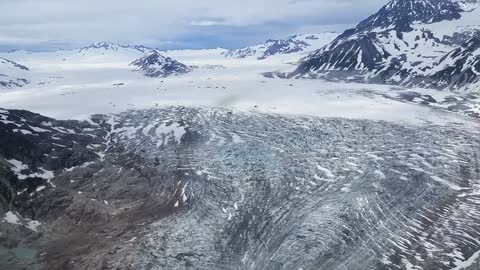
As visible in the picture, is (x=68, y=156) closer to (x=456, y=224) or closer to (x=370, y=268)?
(x=370, y=268)

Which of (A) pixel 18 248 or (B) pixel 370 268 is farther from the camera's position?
(A) pixel 18 248

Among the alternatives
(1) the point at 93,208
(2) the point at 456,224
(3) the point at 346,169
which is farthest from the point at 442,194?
(1) the point at 93,208

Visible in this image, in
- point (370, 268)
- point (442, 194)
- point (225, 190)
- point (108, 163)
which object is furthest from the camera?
point (108, 163)

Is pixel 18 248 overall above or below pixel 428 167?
below

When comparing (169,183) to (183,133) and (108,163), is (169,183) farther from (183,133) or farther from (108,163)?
(183,133)

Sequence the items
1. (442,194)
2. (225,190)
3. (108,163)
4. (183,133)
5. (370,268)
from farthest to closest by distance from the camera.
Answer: (183,133) < (108,163) < (225,190) < (442,194) < (370,268)

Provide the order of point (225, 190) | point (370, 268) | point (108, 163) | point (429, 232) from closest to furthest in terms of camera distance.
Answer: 1. point (370, 268)
2. point (429, 232)
3. point (225, 190)
4. point (108, 163)

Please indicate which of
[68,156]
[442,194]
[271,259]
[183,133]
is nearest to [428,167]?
[442,194]
